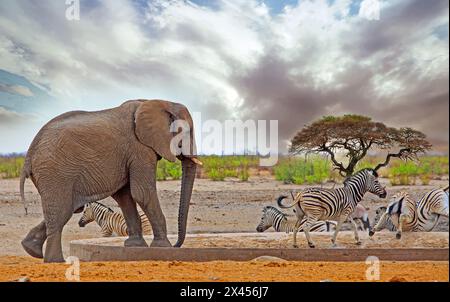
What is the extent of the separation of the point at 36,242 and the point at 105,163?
136 cm

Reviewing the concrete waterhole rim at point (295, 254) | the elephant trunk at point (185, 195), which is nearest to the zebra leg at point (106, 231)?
the elephant trunk at point (185, 195)

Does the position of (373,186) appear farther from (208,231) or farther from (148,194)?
(208,231)

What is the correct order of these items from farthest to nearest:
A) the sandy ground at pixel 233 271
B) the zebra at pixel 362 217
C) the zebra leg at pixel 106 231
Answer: the zebra leg at pixel 106 231 < the zebra at pixel 362 217 < the sandy ground at pixel 233 271

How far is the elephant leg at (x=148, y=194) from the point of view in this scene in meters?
8.19

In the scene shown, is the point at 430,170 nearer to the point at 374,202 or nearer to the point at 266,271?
the point at 374,202

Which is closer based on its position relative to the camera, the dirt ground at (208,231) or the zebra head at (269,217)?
the dirt ground at (208,231)

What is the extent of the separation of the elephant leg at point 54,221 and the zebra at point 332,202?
2959 millimetres

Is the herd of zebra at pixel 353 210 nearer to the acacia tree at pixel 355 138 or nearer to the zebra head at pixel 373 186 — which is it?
the zebra head at pixel 373 186

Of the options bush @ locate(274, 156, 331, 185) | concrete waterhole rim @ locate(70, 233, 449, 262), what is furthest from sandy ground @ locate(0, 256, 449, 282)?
bush @ locate(274, 156, 331, 185)

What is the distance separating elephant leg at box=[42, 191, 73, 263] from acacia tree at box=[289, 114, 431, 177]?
31.8ft

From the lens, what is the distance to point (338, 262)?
6.63m

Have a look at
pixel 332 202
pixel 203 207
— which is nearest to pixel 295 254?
pixel 332 202

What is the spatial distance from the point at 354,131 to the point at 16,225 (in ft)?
27.8
